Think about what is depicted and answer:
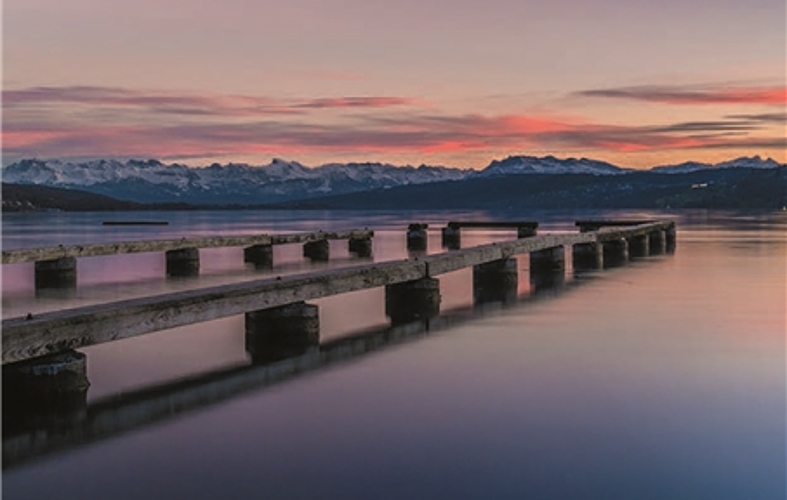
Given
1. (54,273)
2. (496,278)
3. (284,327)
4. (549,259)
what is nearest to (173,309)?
(284,327)

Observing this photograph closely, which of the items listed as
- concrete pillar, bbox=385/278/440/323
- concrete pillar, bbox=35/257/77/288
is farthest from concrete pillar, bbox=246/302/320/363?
concrete pillar, bbox=35/257/77/288

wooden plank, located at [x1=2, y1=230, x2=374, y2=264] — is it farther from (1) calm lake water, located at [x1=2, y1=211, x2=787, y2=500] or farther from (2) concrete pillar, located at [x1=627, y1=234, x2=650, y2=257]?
(2) concrete pillar, located at [x1=627, y1=234, x2=650, y2=257]

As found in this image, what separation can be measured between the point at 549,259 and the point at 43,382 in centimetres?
1981

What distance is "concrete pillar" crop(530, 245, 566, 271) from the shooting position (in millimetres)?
27828

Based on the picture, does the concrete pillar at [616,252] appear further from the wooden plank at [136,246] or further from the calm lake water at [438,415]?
the calm lake water at [438,415]

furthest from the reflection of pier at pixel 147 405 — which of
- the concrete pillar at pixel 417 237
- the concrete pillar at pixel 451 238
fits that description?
the concrete pillar at pixel 451 238

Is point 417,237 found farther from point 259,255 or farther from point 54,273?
point 54,273

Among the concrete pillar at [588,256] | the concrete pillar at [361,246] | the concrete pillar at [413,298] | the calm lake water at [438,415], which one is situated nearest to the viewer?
the calm lake water at [438,415]

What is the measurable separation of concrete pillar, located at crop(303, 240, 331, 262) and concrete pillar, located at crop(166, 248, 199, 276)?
7.24 meters

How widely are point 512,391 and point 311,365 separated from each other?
8.94 feet

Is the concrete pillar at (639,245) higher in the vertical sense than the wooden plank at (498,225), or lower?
lower

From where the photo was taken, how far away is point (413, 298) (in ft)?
58.9

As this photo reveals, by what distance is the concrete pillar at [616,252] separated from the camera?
3344 centimetres

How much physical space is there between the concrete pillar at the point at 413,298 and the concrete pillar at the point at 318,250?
2001 centimetres
